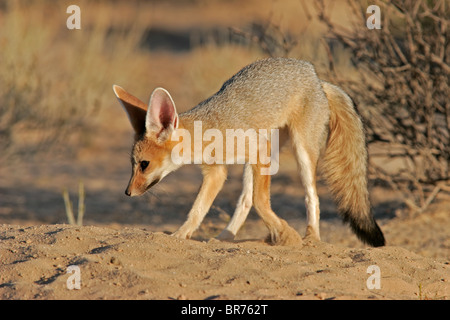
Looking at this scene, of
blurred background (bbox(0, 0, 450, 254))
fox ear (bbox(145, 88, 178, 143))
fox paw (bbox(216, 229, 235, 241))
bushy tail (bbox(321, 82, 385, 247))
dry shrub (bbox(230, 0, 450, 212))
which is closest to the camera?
fox ear (bbox(145, 88, 178, 143))

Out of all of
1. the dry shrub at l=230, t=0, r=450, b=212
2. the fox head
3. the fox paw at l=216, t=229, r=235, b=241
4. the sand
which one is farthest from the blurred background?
the sand

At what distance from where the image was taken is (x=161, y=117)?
5.29 m

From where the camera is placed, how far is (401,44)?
340 inches

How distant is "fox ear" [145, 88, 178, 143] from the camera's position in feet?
16.6

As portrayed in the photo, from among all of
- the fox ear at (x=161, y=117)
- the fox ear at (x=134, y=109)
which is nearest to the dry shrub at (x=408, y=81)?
the fox ear at (x=134, y=109)

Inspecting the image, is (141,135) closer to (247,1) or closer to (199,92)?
(199,92)

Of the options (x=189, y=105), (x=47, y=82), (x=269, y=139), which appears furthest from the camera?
(x=189, y=105)

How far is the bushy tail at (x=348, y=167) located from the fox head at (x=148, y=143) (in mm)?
1566

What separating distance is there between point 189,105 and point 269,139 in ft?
34.2

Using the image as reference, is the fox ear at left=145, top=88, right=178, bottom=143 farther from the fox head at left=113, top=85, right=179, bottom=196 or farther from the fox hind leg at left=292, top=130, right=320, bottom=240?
the fox hind leg at left=292, top=130, right=320, bottom=240

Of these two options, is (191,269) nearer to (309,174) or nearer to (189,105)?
(309,174)

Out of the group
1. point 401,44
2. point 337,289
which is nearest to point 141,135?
point 337,289

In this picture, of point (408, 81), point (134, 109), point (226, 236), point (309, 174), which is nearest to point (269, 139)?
point (309, 174)

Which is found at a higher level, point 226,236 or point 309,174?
point 309,174
